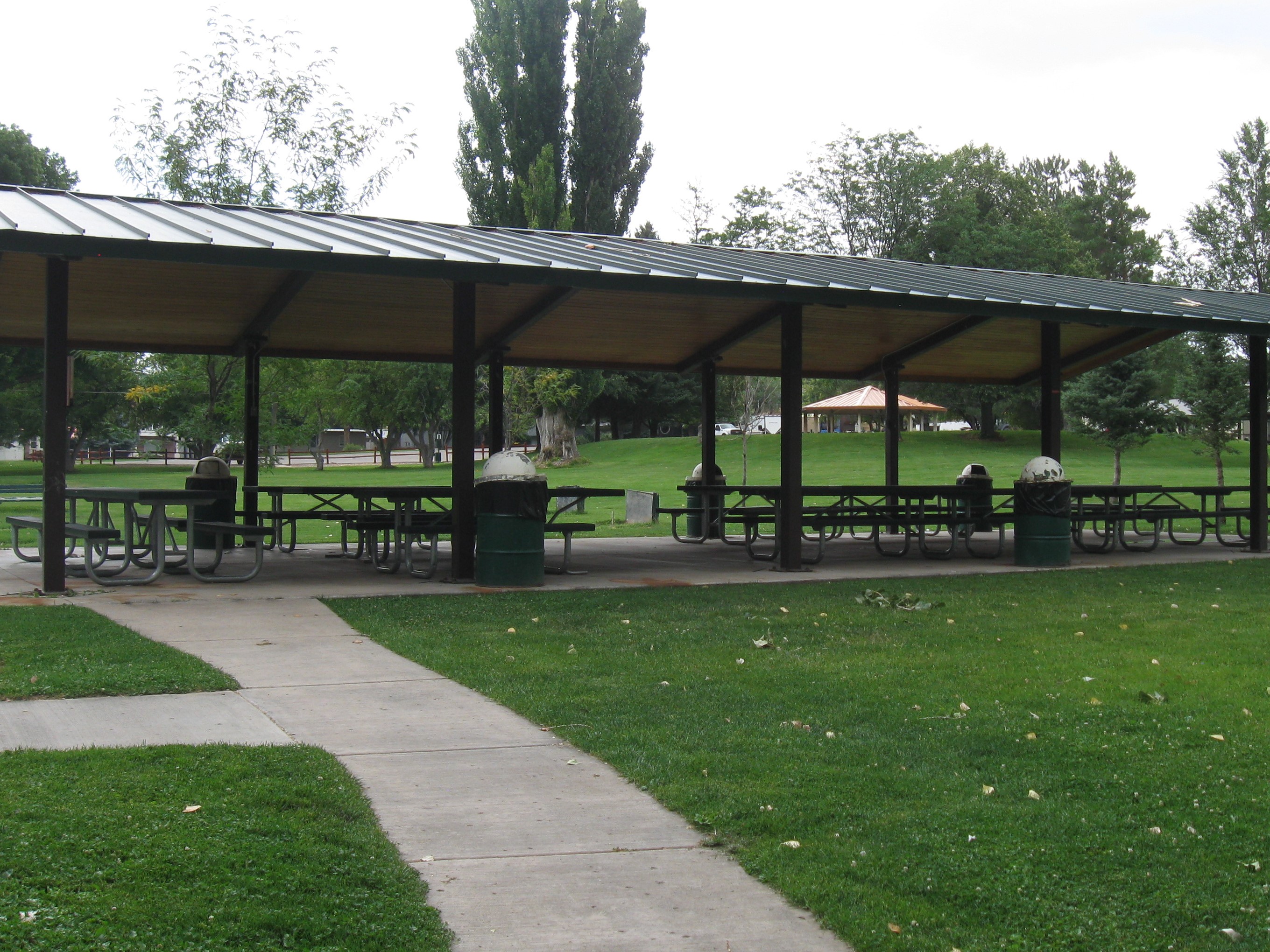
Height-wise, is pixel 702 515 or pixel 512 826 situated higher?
pixel 702 515

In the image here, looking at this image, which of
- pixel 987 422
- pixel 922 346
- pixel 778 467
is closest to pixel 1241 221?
pixel 987 422

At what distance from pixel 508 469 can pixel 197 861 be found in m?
7.24

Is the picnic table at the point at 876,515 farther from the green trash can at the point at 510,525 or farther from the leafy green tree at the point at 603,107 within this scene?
the leafy green tree at the point at 603,107

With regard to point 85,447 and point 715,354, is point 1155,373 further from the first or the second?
point 85,447

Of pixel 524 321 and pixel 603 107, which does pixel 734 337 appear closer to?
pixel 524 321

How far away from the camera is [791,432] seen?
12.1 meters

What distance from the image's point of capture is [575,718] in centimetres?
566

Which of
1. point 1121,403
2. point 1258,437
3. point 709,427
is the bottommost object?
point 1258,437

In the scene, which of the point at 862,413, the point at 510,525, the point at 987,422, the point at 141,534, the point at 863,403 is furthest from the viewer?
the point at 862,413

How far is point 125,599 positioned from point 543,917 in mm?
7477

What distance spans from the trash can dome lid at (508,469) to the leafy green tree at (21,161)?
38.4 m

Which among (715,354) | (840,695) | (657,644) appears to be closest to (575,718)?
(840,695)

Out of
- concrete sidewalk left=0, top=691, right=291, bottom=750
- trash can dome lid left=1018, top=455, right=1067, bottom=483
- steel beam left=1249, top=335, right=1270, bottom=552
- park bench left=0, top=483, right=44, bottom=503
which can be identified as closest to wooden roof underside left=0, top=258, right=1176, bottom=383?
steel beam left=1249, top=335, right=1270, bottom=552

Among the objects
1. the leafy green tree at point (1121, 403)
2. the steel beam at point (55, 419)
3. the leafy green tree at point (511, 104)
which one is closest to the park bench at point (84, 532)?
the steel beam at point (55, 419)
